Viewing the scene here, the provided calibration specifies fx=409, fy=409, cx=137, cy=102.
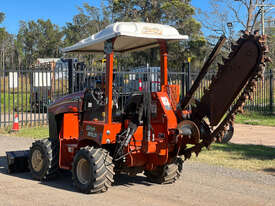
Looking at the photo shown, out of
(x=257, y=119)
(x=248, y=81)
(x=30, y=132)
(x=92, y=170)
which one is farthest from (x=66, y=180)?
(x=257, y=119)

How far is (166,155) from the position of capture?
6691 mm

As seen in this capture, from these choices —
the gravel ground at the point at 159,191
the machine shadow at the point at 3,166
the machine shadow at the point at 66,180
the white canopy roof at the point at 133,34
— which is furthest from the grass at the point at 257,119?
the white canopy roof at the point at 133,34

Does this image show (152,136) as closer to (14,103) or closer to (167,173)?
(167,173)

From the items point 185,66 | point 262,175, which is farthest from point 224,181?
point 185,66

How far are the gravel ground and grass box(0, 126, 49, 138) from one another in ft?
19.3

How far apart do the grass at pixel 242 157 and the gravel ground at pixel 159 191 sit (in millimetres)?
700

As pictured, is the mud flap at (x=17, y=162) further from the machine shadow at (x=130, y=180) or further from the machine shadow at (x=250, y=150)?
the machine shadow at (x=250, y=150)

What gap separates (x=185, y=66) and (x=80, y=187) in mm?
13207

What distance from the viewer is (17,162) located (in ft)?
27.8

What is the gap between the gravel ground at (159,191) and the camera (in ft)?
21.2

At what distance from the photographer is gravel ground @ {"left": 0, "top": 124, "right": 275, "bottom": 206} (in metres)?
6.46

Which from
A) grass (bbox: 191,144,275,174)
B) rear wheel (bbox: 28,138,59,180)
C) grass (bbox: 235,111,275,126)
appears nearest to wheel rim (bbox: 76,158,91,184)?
rear wheel (bbox: 28,138,59,180)

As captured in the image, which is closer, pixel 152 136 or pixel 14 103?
pixel 152 136

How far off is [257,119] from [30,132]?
1090cm
